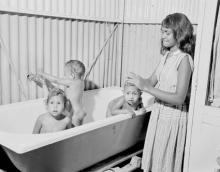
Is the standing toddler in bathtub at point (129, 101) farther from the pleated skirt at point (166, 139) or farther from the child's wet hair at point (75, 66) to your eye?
the child's wet hair at point (75, 66)

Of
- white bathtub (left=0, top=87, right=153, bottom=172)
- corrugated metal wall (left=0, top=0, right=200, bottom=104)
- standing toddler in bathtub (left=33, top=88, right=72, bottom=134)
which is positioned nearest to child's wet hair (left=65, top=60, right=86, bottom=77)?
corrugated metal wall (left=0, top=0, right=200, bottom=104)

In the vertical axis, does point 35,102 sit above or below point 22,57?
below

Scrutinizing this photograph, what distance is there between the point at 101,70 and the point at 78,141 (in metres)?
1.75

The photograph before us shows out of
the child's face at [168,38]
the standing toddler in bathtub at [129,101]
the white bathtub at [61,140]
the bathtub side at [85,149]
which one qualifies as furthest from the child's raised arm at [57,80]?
the child's face at [168,38]

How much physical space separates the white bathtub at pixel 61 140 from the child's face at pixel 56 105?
0.90ft

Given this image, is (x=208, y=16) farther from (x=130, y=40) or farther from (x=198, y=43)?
(x=130, y=40)

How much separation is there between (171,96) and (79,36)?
159 centimetres

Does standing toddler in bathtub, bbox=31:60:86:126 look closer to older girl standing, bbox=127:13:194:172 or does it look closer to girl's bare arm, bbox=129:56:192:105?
older girl standing, bbox=127:13:194:172

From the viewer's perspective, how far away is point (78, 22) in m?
3.33

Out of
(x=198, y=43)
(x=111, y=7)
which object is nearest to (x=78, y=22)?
(x=111, y=7)

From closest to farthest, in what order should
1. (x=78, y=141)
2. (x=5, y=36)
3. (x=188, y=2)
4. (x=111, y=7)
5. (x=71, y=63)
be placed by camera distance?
(x=78, y=141)
(x=5, y=36)
(x=71, y=63)
(x=188, y=2)
(x=111, y=7)

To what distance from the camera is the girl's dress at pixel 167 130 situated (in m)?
2.32

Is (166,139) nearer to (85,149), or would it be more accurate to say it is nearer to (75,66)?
(85,149)

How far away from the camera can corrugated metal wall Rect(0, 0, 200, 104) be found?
278 centimetres
